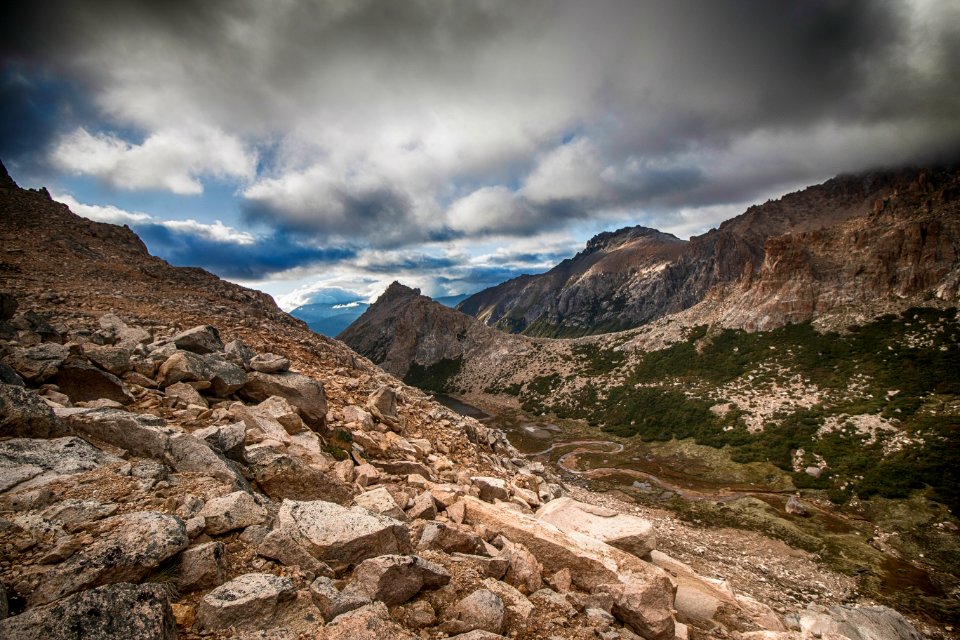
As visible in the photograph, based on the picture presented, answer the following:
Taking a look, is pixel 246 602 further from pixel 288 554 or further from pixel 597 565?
pixel 597 565

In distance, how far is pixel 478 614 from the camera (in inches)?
254

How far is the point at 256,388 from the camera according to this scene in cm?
1481

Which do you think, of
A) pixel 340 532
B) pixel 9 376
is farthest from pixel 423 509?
pixel 9 376

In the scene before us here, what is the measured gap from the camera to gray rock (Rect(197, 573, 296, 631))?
16.0 ft

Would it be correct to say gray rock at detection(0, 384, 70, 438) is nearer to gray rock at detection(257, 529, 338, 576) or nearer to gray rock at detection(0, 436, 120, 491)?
gray rock at detection(0, 436, 120, 491)

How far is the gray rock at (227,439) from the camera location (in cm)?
915

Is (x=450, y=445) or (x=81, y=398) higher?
(x=81, y=398)

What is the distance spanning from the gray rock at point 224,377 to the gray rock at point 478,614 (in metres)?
11.2

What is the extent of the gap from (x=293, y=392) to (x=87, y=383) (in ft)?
18.6

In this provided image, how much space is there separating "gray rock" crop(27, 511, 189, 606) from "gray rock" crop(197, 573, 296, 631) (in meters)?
0.93

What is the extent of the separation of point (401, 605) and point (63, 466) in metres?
6.19

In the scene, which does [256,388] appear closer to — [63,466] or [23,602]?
[63,466]

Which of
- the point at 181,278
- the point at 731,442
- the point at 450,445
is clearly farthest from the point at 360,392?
the point at 731,442

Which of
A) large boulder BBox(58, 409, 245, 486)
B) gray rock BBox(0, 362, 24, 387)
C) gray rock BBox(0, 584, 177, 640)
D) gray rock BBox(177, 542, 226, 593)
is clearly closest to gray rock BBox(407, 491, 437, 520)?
large boulder BBox(58, 409, 245, 486)
